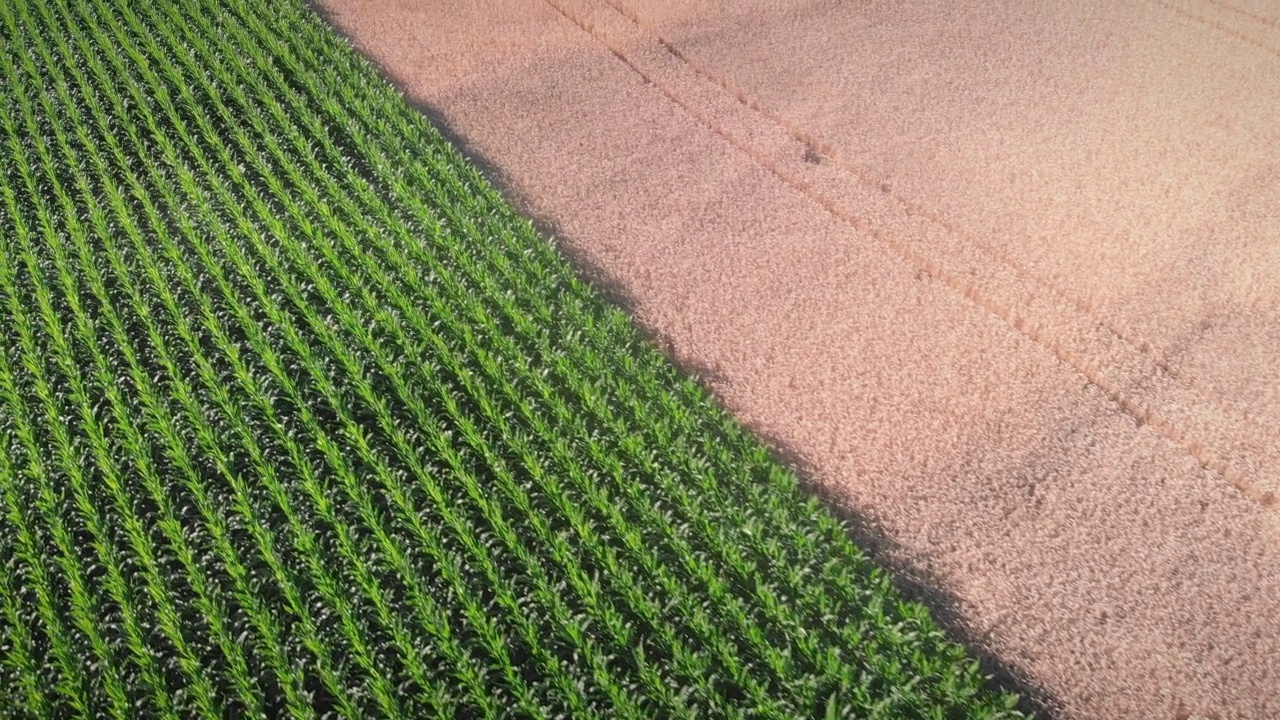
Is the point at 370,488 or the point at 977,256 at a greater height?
the point at 977,256

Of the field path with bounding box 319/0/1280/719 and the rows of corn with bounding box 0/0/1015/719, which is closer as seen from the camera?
the rows of corn with bounding box 0/0/1015/719

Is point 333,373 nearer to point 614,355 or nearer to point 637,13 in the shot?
point 614,355

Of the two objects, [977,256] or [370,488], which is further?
[977,256]

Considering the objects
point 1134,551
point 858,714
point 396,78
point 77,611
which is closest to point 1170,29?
point 1134,551

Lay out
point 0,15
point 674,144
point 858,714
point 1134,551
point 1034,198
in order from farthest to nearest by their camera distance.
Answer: point 0,15, point 674,144, point 1034,198, point 1134,551, point 858,714
